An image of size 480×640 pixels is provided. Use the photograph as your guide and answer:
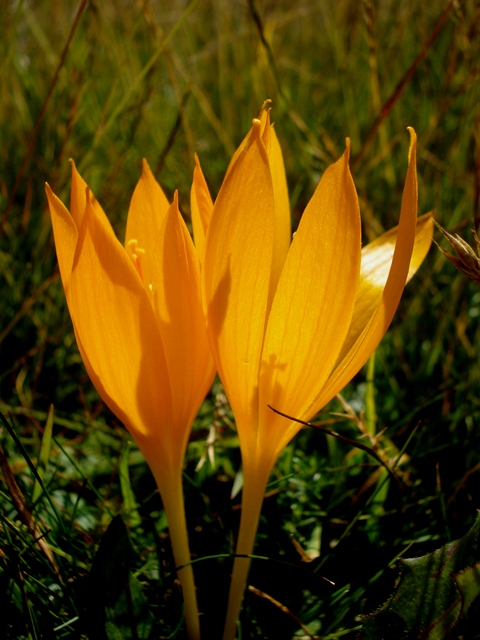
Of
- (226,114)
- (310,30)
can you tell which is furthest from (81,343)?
(310,30)

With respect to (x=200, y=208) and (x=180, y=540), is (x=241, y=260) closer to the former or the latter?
(x=200, y=208)

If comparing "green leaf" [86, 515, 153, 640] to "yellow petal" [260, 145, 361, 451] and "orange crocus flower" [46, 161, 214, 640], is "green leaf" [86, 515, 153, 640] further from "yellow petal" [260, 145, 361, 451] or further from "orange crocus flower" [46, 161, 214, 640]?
"yellow petal" [260, 145, 361, 451]

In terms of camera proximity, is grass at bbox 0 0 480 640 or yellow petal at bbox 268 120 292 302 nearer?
yellow petal at bbox 268 120 292 302

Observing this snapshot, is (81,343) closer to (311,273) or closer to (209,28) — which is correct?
(311,273)

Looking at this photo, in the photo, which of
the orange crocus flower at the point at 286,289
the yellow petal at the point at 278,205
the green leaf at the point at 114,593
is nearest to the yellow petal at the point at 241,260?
the orange crocus flower at the point at 286,289

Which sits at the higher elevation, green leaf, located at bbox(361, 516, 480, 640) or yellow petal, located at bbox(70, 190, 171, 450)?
yellow petal, located at bbox(70, 190, 171, 450)

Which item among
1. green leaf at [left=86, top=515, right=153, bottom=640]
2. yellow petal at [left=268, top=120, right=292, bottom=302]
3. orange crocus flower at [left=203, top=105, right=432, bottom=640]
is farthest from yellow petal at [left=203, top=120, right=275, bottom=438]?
green leaf at [left=86, top=515, right=153, bottom=640]

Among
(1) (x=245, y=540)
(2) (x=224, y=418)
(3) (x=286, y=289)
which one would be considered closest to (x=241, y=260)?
(3) (x=286, y=289)
